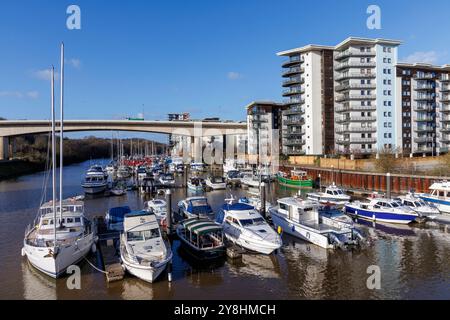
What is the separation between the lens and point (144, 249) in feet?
59.4

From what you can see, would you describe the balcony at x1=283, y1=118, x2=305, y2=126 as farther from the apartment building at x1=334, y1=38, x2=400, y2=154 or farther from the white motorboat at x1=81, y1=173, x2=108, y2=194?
the white motorboat at x1=81, y1=173, x2=108, y2=194

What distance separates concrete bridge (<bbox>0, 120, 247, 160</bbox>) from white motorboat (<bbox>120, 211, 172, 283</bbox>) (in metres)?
76.6

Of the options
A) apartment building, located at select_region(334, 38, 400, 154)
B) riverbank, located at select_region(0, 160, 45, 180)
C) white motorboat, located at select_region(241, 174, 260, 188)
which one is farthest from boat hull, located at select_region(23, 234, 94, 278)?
riverbank, located at select_region(0, 160, 45, 180)

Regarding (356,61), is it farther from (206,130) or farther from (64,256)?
(64,256)

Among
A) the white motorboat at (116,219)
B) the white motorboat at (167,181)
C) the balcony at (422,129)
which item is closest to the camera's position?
the white motorboat at (116,219)

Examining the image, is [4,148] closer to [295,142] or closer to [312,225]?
[295,142]

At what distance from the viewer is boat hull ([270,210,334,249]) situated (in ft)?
72.8

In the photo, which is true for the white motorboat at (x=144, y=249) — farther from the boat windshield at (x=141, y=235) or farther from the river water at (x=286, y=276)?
the river water at (x=286, y=276)

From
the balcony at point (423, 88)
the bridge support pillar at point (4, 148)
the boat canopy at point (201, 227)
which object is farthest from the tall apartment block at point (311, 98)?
the bridge support pillar at point (4, 148)

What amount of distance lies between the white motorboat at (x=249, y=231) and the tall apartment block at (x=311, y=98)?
59.3 metres

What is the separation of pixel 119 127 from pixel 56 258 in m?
79.8

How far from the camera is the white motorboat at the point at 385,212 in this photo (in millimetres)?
28000

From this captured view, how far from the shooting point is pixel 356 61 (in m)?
73.8
